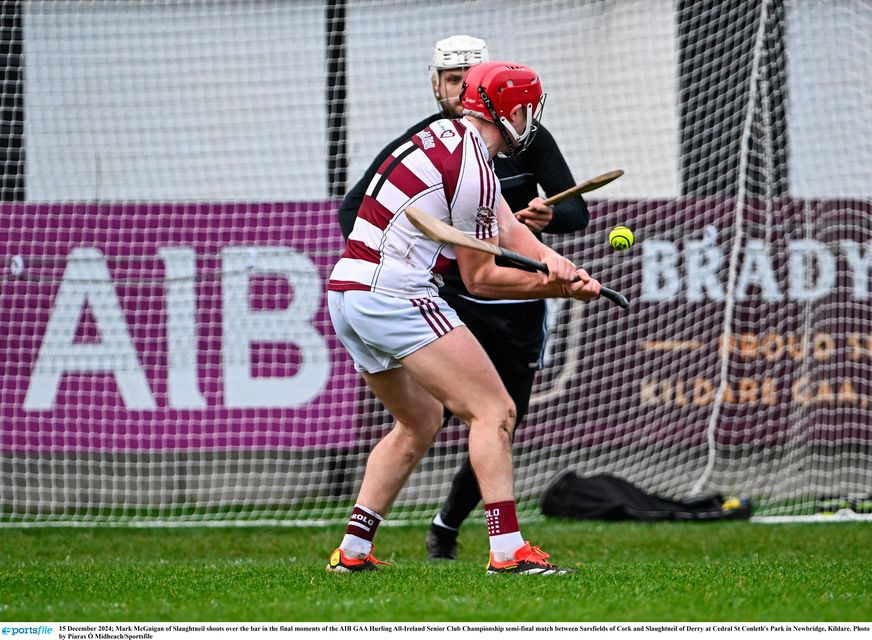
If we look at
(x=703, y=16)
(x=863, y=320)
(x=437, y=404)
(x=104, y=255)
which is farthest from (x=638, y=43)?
(x=437, y=404)

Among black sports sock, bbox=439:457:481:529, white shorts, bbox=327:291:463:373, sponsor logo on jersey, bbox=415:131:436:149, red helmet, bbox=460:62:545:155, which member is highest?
red helmet, bbox=460:62:545:155

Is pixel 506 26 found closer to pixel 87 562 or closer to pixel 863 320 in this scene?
pixel 863 320

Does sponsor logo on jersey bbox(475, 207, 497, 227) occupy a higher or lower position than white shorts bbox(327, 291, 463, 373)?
higher

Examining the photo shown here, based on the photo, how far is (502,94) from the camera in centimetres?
466

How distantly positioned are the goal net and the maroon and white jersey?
12.7ft

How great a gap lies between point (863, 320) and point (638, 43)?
265 cm

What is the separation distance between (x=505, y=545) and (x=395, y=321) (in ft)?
2.98

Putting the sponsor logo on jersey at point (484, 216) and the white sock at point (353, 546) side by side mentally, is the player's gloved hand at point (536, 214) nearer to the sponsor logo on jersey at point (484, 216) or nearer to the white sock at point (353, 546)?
the sponsor logo on jersey at point (484, 216)

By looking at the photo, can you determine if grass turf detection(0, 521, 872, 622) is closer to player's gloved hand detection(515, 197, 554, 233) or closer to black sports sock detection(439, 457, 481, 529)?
black sports sock detection(439, 457, 481, 529)

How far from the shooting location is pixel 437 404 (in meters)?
5.09

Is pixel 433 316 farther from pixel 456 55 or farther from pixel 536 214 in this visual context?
pixel 456 55
